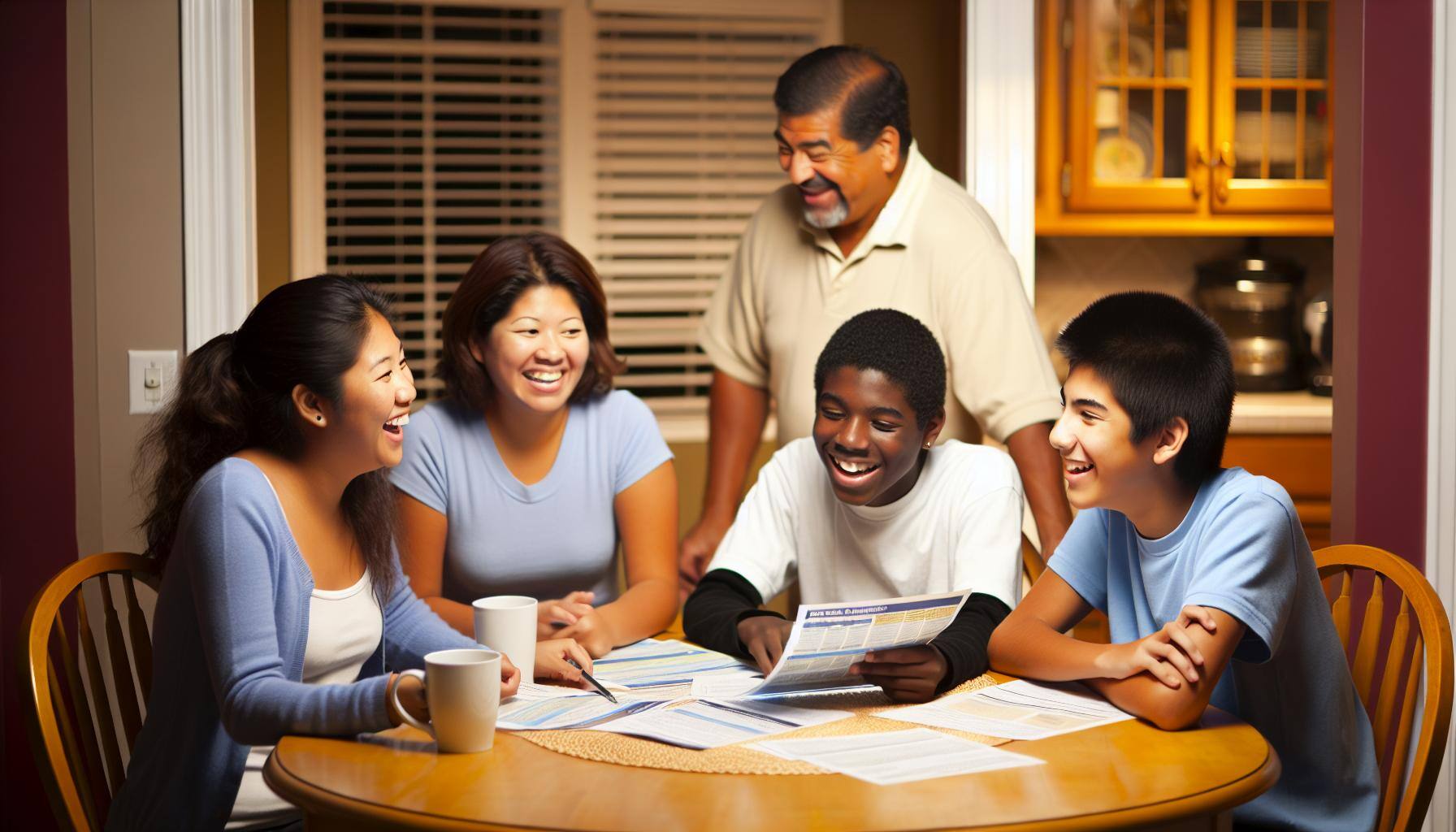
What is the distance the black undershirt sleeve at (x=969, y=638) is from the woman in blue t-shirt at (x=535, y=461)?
1.65 ft

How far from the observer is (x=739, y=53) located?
4.16 meters

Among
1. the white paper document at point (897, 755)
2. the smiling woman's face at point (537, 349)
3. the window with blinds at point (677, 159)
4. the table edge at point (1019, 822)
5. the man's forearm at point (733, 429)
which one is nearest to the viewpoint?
the table edge at point (1019, 822)

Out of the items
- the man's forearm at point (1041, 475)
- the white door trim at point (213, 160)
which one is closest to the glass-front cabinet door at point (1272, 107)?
the man's forearm at point (1041, 475)

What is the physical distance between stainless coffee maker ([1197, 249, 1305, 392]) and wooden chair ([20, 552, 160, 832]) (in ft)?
10.2

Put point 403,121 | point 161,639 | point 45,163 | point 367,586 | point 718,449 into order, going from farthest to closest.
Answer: point 403,121, point 718,449, point 45,163, point 367,586, point 161,639

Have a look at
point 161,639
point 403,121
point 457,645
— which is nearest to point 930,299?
point 457,645

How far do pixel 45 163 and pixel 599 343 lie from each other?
1065mm

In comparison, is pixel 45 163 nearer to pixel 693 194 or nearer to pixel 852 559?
pixel 852 559

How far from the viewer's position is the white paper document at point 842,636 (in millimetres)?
1415

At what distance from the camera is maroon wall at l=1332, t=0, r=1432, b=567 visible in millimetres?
2215

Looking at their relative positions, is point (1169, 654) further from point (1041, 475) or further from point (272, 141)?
point (272, 141)

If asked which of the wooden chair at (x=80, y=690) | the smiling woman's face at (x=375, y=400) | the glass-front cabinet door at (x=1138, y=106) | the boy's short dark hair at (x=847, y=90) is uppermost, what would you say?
the glass-front cabinet door at (x=1138, y=106)

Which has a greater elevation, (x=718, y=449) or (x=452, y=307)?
(x=452, y=307)

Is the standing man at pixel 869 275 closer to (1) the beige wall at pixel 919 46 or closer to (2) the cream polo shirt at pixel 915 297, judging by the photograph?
(2) the cream polo shirt at pixel 915 297
